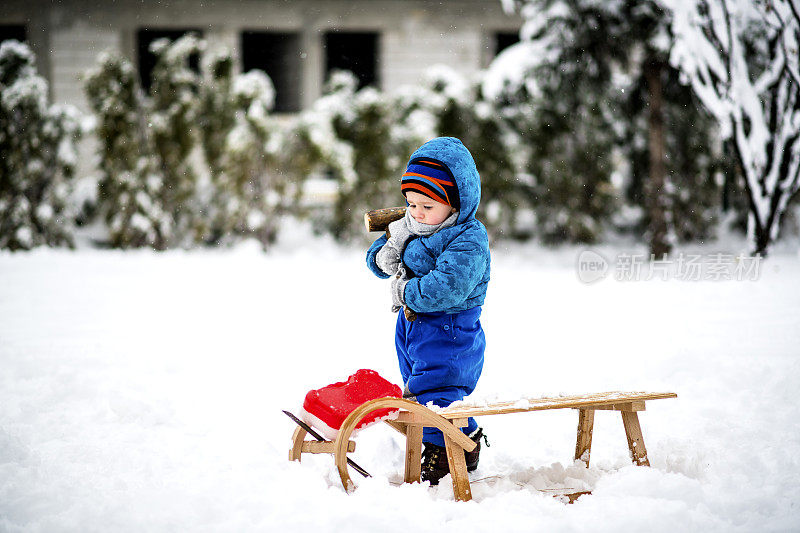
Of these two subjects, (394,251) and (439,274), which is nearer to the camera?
(439,274)

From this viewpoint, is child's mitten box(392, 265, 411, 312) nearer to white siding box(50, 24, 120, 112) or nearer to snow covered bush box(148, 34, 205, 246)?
snow covered bush box(148, 34, 205, 246)

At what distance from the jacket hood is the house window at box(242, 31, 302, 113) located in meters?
10.3

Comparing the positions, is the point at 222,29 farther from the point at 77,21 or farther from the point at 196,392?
the point at 196,392

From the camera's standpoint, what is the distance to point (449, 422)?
8.98 feet

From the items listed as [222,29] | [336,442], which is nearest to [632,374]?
[336,442]

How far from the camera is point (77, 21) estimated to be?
11.5 metres

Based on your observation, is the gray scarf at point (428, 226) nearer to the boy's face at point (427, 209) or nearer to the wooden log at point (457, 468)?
the boy's face at point (427, 209)

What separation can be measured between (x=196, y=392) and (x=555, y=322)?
9.81 feet

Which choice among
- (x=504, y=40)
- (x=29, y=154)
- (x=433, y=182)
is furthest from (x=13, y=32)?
(x=433, y=182)

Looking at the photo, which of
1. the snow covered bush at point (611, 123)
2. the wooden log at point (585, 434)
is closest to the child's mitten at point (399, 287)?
the wooden log at point (585, 434)

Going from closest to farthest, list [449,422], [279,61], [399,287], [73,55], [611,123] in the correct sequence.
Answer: [449,422], [399,287], [611,123], [73,55], [279,61]

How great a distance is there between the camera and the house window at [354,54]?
1295cm

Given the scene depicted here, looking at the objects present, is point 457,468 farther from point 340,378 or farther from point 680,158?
point 680,158

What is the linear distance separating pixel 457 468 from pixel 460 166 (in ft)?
3.75
